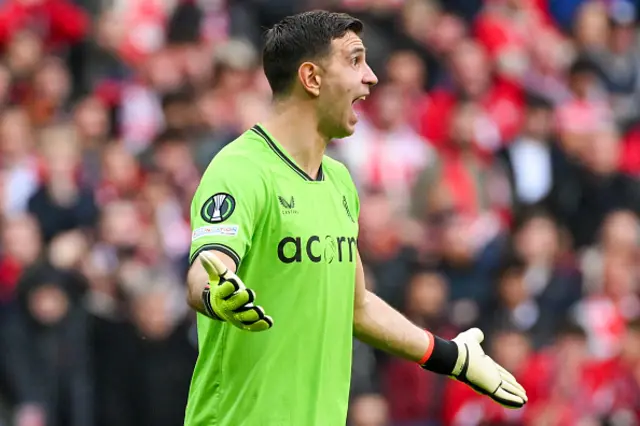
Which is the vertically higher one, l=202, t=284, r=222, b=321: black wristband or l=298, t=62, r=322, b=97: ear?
l=298, t=62, r=322, b=97: ear

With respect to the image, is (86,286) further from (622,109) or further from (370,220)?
(622,109)

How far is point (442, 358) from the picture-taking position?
5.99 metres

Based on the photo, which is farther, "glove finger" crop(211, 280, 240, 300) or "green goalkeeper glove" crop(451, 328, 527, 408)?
"green goalkeeper glove" crop(451, 328, 527, 408)

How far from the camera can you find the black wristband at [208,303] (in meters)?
4.79

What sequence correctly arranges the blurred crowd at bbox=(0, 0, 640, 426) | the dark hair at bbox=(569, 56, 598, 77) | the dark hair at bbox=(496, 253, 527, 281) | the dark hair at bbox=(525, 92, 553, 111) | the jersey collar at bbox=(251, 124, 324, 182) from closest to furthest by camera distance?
the jersey collar at bbox=(251, 124, 324, 182) → the blurred crowd at bbox=(0, 0, 640, 426) → the dark hair at bbox=(496, 253, 527, 281) → the dark hair at bbox=(525, 92, 553, 111) → the dark hair at bbox=(569, 56, 598, 77)

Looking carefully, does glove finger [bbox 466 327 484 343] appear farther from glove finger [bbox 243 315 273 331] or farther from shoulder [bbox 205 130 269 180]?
glove finger [bbox 243 315 273 331]

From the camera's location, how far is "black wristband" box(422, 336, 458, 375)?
19.7 feet

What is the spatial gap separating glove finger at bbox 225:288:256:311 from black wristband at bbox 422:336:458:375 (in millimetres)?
1514

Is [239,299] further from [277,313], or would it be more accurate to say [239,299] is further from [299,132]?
[299,132]

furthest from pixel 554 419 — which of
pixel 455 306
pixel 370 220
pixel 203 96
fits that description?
pixel 203 96

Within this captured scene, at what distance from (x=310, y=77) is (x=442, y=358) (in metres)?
1.24

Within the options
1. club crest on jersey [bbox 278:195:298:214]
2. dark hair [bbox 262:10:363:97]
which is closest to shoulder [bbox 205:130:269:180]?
club crest on jersey [bbox 278:195:298:214]

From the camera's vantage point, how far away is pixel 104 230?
1120 cm

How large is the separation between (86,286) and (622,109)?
235 inches
